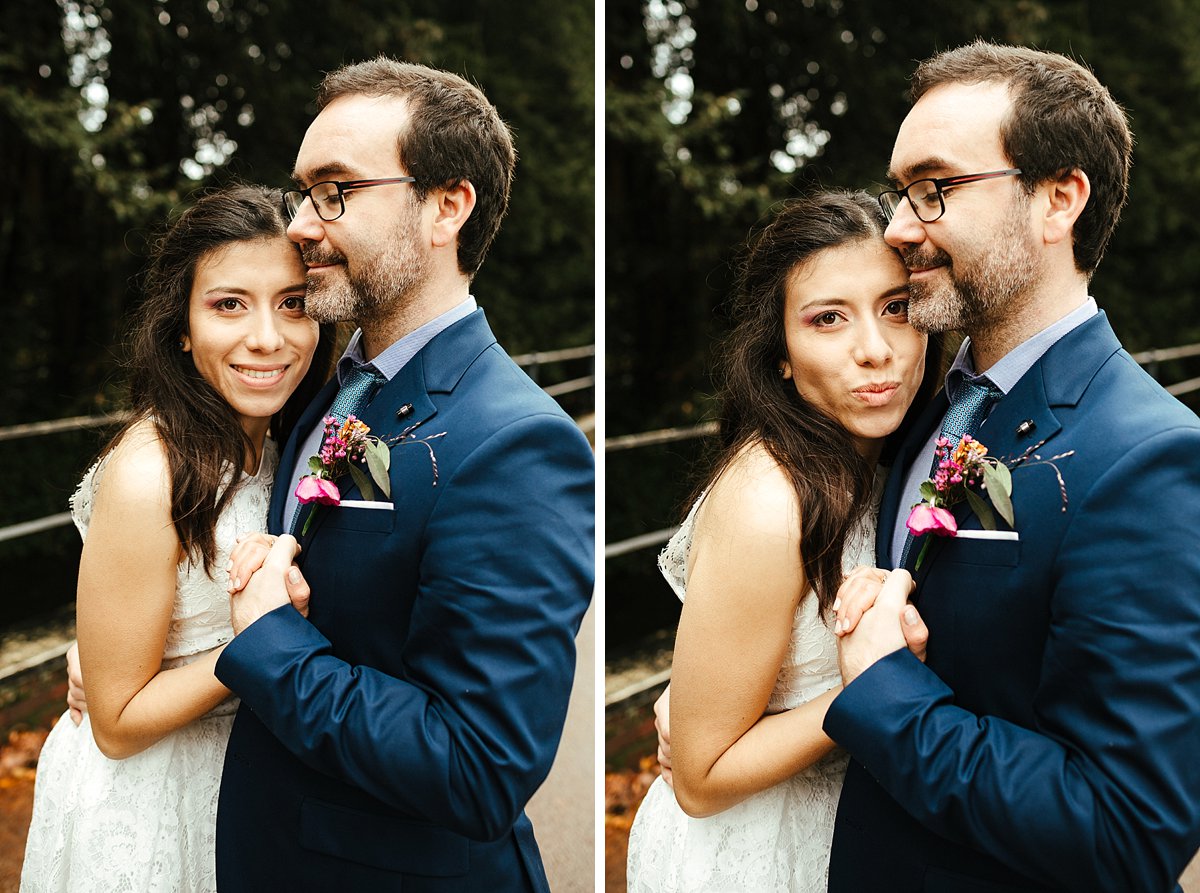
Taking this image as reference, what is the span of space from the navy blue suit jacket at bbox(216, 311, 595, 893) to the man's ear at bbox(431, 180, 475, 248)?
0.56 feet

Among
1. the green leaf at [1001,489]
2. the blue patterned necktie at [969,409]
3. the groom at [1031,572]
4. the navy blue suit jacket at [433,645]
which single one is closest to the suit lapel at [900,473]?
the groom at [1031,572]

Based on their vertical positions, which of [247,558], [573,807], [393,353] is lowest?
[573,807]

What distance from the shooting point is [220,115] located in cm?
Answer: 696

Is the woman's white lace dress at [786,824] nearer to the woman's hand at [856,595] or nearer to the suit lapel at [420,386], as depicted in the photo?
the woman's hand at [856,595]

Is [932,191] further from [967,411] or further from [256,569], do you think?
[256,569]

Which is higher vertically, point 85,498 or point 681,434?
point 85,498

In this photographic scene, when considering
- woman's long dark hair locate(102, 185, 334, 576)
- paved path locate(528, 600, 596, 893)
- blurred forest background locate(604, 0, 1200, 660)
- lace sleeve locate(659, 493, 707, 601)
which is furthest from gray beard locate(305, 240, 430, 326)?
blurred forest background locate(604, 0, 1200, 660)

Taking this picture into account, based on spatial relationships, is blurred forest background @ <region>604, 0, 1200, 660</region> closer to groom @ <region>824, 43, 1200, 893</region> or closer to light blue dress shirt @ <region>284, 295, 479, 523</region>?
light blue dress shirt @ <region>284, 295, 479, 523</region>

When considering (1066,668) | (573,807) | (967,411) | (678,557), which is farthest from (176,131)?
(1066,668)

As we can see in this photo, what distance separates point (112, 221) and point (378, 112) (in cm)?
541

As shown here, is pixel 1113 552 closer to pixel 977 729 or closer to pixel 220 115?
pixel 977 729

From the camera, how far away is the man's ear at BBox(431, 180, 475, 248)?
6.83 ft

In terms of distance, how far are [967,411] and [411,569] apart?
0.99 m

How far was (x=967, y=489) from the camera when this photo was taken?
70.4 inches
